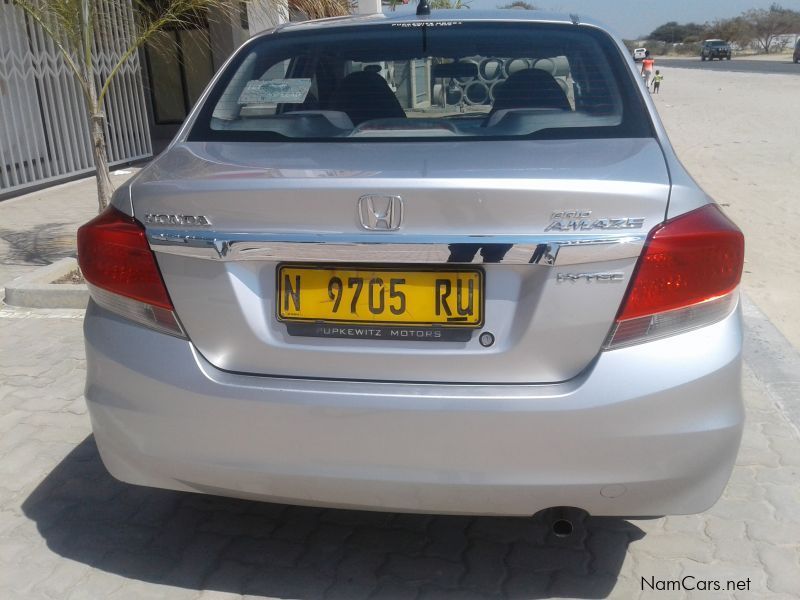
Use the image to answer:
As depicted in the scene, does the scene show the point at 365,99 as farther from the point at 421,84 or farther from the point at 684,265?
the point at 684,265

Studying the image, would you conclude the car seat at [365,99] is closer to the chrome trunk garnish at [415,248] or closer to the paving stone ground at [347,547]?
the chrome trunk garnish at [415,248]

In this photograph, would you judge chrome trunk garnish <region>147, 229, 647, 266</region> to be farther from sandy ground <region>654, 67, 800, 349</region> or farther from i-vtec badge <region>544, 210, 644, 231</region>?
sandy ground <region>654, 67, 800, 349</region>

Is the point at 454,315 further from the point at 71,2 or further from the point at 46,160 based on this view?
the point at 46,160

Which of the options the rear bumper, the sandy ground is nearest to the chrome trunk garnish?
the rear bumper

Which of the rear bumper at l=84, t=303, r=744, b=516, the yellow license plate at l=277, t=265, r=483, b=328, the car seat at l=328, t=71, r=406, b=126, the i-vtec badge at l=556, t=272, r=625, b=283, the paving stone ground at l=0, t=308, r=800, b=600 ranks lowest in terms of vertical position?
the paving stone ground at l=0, t=308, r=800, b=600

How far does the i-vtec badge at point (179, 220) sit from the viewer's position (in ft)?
7.13

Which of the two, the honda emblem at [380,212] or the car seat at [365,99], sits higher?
the car seat at [365,99]

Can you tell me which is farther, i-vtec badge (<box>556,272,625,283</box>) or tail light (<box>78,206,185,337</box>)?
tail light (<box>78,206,185,337</box>)

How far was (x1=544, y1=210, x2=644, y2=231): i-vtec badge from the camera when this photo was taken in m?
2.04

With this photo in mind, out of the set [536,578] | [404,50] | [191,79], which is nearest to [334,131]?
[404,50]

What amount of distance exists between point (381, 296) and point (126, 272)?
70 centimetres

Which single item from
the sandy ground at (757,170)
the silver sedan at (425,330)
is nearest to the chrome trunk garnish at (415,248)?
the silver sedan at (425,330)

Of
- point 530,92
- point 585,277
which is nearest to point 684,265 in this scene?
point 585,277

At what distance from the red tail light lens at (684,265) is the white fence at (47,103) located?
26.0ft
